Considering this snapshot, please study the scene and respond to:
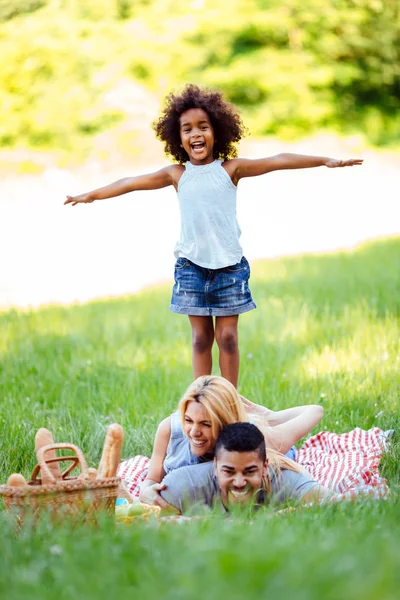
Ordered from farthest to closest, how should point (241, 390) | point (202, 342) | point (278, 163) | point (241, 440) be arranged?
point (241, 390), point (202, 342), point (278, 163), point (241, 440)

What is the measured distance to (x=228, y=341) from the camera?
4570mm

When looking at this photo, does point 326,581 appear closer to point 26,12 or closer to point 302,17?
point 26,12

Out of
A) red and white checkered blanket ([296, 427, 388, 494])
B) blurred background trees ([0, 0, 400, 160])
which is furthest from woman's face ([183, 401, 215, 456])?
blurred background trees ([0, 0, 400, 160])

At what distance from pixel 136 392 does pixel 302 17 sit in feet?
72.3

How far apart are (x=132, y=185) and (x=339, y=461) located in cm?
169

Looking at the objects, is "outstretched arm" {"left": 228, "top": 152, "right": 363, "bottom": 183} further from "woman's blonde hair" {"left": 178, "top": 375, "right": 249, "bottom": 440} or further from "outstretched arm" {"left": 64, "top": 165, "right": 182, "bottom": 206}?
"woman's blonde hair" {"left": 178, "top": 375, "right": 249, "bottom": 440}

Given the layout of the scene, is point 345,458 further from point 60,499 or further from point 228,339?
point 60,499

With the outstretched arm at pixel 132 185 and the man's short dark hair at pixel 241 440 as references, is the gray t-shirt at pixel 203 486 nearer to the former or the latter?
the man's short dark hair at pixel 241 440

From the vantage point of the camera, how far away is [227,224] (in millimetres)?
4441

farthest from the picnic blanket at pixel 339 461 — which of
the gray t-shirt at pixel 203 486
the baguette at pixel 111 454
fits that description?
the baguette at pixel 111 454

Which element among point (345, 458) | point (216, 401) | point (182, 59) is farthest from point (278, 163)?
point (182, 59)

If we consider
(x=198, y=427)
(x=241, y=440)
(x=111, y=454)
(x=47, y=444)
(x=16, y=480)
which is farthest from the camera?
(x=198, y=427)

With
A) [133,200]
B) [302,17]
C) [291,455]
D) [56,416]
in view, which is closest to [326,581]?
[291,455]

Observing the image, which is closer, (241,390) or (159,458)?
(159,458)
